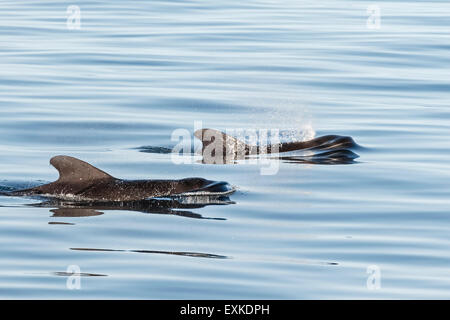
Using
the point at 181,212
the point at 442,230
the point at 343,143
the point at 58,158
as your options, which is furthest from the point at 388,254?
the point at 343,143

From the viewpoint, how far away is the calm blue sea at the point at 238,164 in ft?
30.8

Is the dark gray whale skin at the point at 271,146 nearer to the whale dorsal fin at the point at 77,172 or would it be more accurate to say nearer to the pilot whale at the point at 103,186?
the pilot whale at the point at 103,186

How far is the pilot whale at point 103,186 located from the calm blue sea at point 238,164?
314mm

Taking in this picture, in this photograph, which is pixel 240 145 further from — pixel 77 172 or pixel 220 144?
pixel 77 172

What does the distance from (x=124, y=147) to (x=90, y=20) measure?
776 inches

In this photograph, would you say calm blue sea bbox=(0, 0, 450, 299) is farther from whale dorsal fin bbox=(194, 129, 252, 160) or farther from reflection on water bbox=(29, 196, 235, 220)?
whale dorsal fin bbox=(194, 129, 252, 160)

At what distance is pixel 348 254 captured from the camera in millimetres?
10047

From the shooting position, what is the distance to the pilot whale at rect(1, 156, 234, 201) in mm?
12383

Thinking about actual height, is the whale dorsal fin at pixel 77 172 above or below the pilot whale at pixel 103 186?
above

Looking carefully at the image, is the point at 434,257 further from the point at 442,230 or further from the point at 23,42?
the point at 23,42

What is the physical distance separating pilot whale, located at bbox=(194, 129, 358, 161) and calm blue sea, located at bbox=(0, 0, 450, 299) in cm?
44

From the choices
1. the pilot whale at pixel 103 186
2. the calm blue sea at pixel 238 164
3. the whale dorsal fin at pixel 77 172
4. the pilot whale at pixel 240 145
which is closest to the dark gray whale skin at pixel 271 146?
the pilot whale at pixel 240 145

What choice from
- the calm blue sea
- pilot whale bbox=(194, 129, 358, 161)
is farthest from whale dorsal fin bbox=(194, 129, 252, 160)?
the calm blue sea

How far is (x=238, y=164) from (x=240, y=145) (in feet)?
3.03
